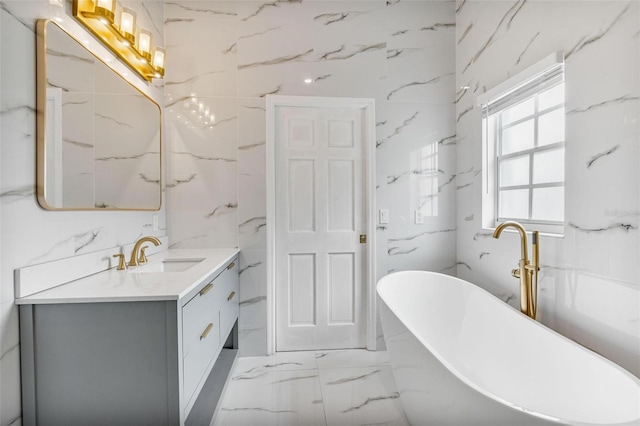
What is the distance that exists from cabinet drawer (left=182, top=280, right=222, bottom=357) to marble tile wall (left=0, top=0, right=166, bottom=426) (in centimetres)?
56

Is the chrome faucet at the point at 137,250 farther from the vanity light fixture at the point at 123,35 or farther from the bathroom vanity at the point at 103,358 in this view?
the vanity light fixture at the point at 123,35

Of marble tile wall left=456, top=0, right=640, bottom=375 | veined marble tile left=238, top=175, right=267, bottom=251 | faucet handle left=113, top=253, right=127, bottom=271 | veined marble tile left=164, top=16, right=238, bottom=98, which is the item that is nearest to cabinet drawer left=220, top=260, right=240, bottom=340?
veined marble tile left=238, top=175, right=267, bottom=251

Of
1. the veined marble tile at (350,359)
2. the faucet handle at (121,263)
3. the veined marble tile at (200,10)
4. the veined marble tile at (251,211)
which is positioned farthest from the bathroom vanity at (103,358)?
the veined marble tile at (200,10)

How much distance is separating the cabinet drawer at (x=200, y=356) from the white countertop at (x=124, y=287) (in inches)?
10.2

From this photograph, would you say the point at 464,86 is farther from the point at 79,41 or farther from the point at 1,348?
the point at 1,348

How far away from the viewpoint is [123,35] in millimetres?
1678

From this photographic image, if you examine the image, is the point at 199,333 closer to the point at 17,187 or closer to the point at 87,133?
the point at 17,187

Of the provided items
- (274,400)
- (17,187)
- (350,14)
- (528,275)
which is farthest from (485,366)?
(350,14)

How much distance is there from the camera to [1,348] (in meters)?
1.05

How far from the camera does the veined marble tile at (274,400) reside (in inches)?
67.0

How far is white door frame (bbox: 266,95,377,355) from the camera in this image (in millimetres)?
2367

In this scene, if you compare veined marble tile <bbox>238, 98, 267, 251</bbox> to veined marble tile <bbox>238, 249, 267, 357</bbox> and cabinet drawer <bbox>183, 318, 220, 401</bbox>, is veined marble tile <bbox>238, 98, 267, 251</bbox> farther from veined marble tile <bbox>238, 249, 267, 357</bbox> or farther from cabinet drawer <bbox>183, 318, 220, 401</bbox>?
cabinet drawer <bbox>183, 318, 220, 401</bbox>

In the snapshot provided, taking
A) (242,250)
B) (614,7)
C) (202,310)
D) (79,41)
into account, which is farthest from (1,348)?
(614,7)

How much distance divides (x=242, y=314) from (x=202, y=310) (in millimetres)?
985
